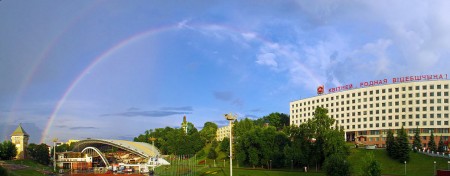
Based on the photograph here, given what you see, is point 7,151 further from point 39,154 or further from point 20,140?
point 20,140

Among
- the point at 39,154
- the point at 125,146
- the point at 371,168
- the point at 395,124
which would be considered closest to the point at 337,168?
the point at 371,168

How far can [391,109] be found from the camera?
12025 centimetres

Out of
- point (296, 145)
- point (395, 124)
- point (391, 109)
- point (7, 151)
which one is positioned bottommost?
point (7, 151)

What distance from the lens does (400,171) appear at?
75750 mm

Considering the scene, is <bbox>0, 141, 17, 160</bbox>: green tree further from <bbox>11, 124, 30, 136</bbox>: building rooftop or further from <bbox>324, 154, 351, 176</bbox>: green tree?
<bbox>324, 154, 351, 176</bbox>: green tree

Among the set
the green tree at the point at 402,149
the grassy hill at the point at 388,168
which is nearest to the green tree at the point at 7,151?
the grassy hill at the point at 388,168

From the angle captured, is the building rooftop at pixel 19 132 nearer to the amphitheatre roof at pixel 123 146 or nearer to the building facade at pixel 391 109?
the amphitheatre roof at pixel 123 146

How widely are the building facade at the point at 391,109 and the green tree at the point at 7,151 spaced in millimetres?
86377

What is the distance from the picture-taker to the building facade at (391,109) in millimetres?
113125

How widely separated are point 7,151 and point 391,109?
106 meters

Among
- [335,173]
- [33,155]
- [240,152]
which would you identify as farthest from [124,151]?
[335,173]

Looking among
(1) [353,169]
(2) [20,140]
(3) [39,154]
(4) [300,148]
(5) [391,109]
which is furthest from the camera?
(2) [20,140]

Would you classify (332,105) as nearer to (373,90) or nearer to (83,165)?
(373,90)

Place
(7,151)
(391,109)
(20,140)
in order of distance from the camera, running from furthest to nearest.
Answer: (20,140) → (391,109) → (7,151)
